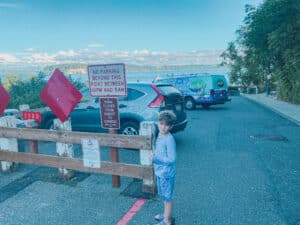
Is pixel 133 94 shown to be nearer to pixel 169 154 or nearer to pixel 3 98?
pixel 3 98

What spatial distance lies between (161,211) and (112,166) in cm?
114

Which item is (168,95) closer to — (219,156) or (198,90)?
(219,156)

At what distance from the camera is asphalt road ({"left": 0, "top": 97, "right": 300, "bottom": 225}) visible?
391cm

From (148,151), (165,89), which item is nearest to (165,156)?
(148,151)

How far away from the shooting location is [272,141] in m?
8.32

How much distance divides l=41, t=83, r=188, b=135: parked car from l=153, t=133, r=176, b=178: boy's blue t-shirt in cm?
354

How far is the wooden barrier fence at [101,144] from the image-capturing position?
4469mm

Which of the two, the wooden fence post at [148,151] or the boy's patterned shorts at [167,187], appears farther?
the wooden fence post at [148,151]

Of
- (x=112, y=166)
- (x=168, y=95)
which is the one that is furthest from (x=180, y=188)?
(x=168, y=95)

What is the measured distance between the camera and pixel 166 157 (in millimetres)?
3502

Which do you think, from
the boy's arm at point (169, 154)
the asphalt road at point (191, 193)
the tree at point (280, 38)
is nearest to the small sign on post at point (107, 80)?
the boy's arm at point (169, 154)

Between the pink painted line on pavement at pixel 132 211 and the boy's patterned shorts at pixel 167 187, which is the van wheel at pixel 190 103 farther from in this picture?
the boy's patterned shorts at pixel 167 187

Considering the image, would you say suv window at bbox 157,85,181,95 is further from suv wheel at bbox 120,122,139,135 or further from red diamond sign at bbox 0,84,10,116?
red diamond sign at bbox 0,84,10,116

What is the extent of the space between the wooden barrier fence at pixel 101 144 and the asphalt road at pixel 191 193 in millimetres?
371
